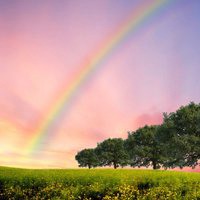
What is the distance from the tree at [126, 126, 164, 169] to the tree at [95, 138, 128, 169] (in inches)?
198

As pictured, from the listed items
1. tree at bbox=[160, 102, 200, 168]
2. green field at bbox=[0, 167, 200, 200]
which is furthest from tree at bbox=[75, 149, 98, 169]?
green field at bbox=[0, 167, 200, 200]

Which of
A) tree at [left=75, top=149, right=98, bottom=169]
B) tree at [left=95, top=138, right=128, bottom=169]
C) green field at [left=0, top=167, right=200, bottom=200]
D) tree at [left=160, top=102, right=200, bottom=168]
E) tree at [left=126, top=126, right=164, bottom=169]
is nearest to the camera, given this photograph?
green field at [left=0, top=167, right=200, bottom=200]

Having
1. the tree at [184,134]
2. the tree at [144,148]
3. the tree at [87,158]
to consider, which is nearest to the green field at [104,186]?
the tree at [184,134]

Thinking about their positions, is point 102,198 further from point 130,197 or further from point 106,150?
point 106,150

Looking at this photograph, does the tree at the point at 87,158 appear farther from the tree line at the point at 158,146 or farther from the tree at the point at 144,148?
the tree at the point at 144,148

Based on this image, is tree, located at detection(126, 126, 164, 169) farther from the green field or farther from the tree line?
the green field

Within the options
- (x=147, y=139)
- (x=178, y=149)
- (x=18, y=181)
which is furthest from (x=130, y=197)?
(x=147, y=139)

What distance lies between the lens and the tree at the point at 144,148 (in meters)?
83.3

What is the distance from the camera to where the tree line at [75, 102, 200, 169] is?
67500mm

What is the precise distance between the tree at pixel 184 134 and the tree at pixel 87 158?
130 ft

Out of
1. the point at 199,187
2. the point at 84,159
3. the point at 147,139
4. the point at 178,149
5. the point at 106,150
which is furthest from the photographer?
the point at 84,159

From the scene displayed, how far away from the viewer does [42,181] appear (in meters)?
23.5

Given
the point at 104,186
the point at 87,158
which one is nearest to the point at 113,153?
the point at 87,158

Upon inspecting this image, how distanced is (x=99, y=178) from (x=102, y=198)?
3.73ft
